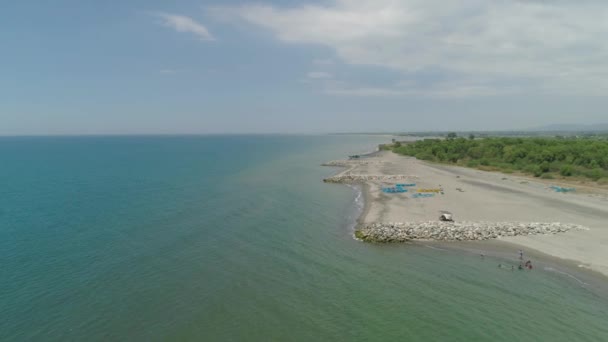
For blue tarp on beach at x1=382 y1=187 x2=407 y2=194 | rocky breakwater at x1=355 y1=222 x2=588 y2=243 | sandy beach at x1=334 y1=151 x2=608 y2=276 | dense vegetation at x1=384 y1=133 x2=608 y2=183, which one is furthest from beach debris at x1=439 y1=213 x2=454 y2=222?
dense vegetation at x1=384 y1=133 x2=608 y2=183

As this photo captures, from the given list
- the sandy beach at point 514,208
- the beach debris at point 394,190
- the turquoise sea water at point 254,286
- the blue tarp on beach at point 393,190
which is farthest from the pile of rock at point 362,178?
the turquoise sea water at point 254,286

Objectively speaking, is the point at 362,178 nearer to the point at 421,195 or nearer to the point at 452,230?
the point at 421,195

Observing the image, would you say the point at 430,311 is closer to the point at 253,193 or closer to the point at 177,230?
the point at 177,230

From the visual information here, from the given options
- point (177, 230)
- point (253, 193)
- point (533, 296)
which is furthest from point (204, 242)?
point (533, 296)

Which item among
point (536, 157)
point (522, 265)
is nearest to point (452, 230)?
point (522, 265)

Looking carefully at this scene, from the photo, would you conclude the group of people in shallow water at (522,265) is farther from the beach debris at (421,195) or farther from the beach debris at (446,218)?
the beach debris at (421,195)
